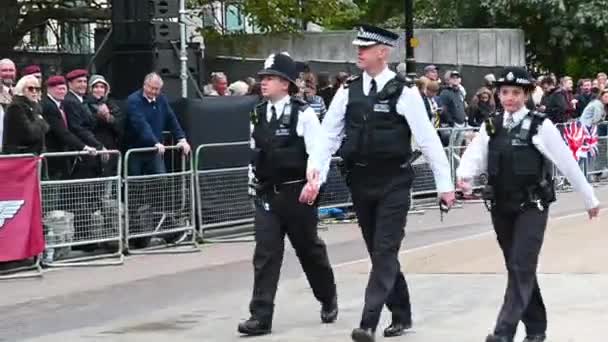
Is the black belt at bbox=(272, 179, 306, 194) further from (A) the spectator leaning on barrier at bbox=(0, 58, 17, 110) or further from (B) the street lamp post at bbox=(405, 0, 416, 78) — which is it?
(B) the street lamp post at bbox=(405, 0, 416, 78)

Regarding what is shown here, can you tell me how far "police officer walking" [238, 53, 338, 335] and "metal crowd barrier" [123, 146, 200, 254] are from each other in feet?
15.6

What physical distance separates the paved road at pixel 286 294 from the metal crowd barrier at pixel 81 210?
27 cm

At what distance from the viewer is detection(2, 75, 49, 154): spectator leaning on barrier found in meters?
13.0

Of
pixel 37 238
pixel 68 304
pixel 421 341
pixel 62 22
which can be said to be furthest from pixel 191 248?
pixel 62 22

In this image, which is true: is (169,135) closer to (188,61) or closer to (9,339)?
(188,61)

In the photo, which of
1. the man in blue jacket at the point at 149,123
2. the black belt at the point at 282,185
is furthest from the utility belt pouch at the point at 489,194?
the man in blue jacket at the point at 149,123

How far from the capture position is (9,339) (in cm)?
993

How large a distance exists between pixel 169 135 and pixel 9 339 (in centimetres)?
565

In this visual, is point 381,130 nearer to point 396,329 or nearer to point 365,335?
point 365,335

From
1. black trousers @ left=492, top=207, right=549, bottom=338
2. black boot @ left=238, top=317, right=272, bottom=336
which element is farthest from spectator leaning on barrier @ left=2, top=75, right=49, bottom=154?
black trousers @ left=492, top=207, right=549, bottom=338

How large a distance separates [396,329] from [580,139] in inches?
538

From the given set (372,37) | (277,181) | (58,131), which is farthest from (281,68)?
(58,131)

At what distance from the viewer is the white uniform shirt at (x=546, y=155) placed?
27.7ft

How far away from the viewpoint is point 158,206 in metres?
14.6
